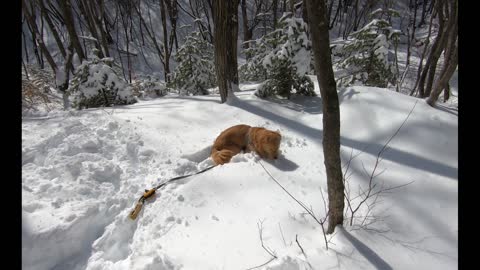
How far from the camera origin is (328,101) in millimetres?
1396

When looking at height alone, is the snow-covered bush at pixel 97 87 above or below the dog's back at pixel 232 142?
above

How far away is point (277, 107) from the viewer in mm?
4059

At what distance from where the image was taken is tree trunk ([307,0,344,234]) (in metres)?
1.29

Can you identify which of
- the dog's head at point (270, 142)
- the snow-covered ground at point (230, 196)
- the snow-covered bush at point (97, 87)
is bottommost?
the snow-covered ground at point (230, 196)

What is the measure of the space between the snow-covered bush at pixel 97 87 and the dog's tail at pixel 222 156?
3.02 meters

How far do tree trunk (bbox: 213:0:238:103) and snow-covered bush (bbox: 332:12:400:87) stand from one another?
2.13m

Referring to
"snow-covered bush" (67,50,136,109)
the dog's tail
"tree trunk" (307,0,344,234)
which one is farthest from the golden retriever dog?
"snow-covered bush" (67,50,136,109)

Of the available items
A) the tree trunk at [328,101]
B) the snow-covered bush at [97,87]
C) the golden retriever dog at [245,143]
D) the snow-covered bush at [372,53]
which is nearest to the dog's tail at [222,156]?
the golden retriever dog at [245,143]

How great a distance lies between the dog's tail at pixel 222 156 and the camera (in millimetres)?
2719

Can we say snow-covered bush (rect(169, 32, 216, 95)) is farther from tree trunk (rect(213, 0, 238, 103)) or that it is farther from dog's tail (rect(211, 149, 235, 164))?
dog's tail (rect(211, 149, 235, 164))

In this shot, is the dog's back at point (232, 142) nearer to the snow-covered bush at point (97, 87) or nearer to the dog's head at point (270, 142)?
the dog's head at point (270, 142)

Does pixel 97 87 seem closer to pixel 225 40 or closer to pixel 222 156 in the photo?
pixel 225 40

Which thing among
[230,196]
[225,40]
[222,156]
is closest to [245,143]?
[222,156]

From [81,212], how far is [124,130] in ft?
4.73
